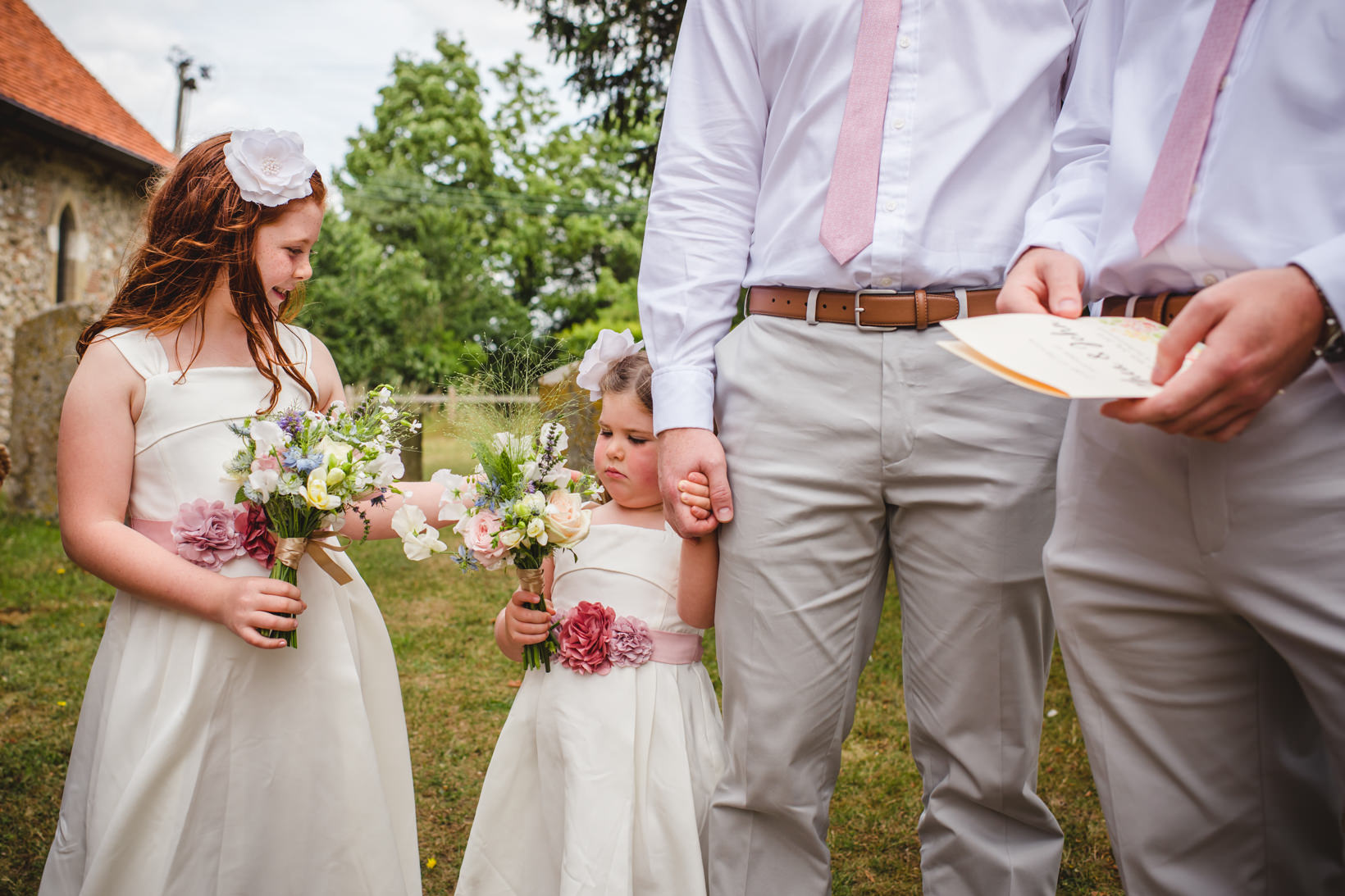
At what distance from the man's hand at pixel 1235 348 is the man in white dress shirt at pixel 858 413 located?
2.21ft

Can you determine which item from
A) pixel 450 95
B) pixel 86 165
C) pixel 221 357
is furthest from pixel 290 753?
pixel 450 95

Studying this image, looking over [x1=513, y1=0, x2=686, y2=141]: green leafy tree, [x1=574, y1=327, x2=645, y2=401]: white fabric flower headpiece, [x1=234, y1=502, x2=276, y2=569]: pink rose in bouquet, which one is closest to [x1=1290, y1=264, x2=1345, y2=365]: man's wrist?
[x1=574, y1=327, x2=645, y2=401]: white fabric flower headpiece

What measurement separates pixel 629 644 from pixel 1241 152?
1761 mm

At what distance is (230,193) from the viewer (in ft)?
7.69

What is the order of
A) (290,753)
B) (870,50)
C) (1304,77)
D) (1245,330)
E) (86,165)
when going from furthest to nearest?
(86,165) < (290,753) < (870,50) < (1304,77) < (1245,330)

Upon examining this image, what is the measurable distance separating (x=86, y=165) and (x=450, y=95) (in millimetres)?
15812

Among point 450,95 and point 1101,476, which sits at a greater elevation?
point 450,95

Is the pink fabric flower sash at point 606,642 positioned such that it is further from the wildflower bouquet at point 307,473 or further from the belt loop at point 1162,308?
the belt loop at point 1162,308

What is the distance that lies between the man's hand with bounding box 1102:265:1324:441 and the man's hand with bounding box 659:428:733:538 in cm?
95

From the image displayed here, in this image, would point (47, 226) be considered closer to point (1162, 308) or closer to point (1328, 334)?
point (1162, 308)

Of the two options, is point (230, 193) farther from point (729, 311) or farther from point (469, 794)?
point (469, 794)

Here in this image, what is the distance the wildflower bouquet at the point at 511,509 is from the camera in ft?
7.46

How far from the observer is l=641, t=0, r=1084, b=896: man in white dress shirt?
181cm

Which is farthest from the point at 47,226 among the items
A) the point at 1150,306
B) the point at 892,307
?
the point at 1150,306
